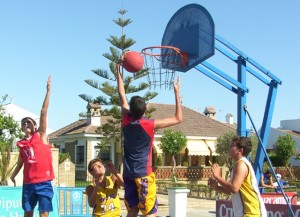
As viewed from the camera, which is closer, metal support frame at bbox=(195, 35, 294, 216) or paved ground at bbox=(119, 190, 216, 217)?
metal support frame at bbox=(195, 35, 294, 216)

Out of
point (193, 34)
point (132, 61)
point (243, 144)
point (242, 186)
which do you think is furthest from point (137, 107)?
point (193, 34)

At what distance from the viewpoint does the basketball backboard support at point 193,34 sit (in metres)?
10.5

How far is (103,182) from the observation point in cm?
650

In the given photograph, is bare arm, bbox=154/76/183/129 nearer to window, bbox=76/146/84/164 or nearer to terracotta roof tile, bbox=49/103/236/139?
window, bbox=76/146/84/164

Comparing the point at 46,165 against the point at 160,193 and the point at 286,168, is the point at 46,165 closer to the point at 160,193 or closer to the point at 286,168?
the point at 160,193

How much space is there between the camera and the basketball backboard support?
10516 mm

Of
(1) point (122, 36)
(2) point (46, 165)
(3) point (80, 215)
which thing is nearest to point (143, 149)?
(2) point (46, 165)

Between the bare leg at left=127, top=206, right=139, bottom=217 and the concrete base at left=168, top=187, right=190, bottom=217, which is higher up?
the bare leg at left=127, top=206, right=139, bottom=217

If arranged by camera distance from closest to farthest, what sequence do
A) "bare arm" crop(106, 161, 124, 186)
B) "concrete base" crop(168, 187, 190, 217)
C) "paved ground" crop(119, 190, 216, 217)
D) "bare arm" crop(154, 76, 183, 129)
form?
1. "bare arm" crop(154, 76, 183, 129)
2. "bare arm" crop(106, 161, 124, 186)
3. "concrete base" crop(168, 187, 190, 217)
4. "paved ground" crop(119, 190, 216, 217)

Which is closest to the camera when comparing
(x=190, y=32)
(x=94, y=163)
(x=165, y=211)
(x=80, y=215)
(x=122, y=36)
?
(x=94, y=163)

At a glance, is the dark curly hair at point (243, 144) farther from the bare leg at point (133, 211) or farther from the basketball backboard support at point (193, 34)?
the basketball backboard support at point (193, 34)

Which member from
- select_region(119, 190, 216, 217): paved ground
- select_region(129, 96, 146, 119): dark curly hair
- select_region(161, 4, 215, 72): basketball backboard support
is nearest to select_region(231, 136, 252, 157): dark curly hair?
select_region(129, 96, 146, 119): dark curly hair

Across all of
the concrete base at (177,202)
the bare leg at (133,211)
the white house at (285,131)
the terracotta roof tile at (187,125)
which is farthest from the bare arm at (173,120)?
the white house at (285,131)

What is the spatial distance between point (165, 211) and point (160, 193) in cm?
798
